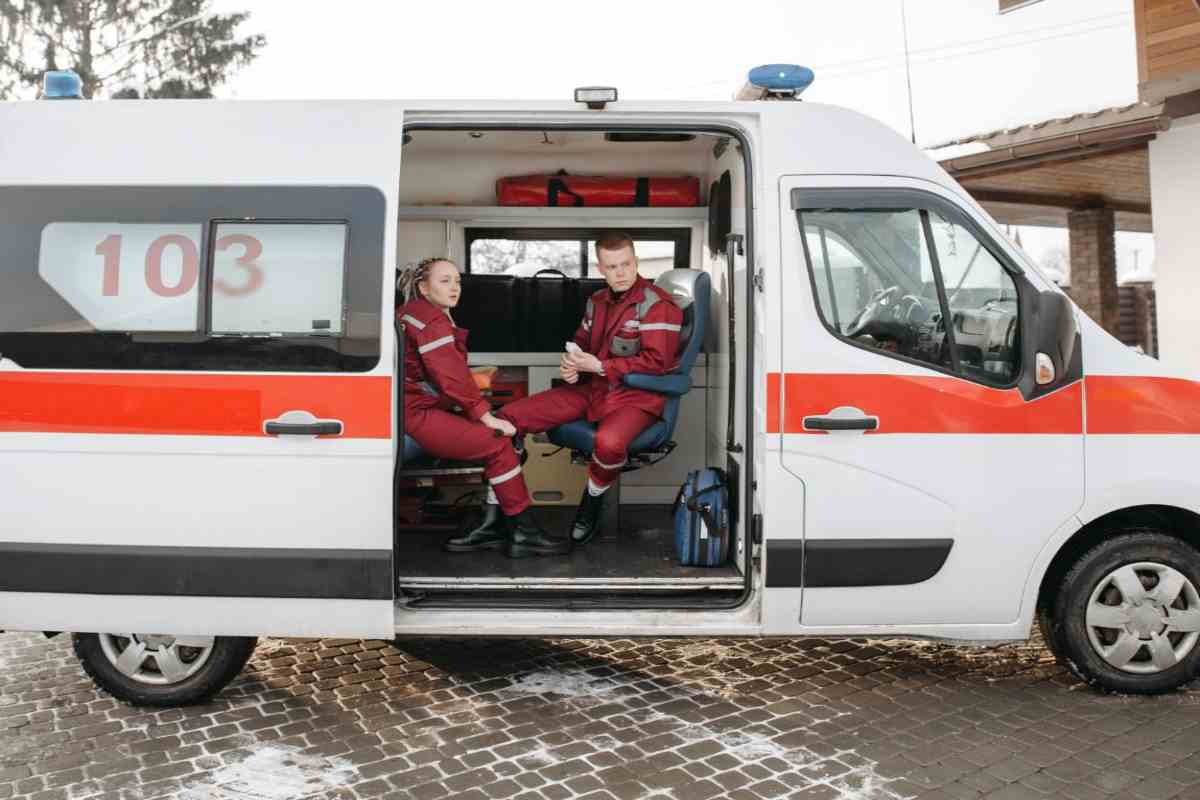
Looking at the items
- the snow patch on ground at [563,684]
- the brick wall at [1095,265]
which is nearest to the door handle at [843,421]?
the snow patch on ground at [563,684]

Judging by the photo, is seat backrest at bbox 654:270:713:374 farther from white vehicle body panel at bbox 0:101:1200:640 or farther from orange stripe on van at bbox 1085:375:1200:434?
orange stripe on van at bbox 1085:375:1200:434

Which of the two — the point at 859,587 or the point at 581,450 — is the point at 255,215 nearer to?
the point at 581,450

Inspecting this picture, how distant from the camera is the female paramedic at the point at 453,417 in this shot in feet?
15.7

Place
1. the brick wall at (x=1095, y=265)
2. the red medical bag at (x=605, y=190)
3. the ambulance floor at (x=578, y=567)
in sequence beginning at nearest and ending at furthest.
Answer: the ambulance floor at (x=578, y=567), the red medical bag at (x=605, y=190), the brick wall at (x=1095, y=265)

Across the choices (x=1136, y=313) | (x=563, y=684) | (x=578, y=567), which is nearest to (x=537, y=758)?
(x=563, y=684)

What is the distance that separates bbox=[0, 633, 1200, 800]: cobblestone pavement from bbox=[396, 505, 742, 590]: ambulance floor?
0.46 metres

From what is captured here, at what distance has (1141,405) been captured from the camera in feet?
13.1

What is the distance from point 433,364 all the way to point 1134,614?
306 centimetres

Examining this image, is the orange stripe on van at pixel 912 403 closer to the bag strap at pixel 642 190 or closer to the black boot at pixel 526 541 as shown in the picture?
the black boot at pixel 526 541

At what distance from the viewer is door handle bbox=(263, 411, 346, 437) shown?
3.84 meters

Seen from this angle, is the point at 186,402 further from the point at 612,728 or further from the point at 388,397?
the point at 612,728

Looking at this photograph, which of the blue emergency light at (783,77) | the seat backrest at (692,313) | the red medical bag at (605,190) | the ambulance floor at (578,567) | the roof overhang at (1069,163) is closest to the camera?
the blue emergency light at (783,77)

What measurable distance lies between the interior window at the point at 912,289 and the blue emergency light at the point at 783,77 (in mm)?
515

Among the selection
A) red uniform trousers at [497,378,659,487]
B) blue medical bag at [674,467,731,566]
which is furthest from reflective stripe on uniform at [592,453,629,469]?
blue medical bag at [674,467,731,566]
